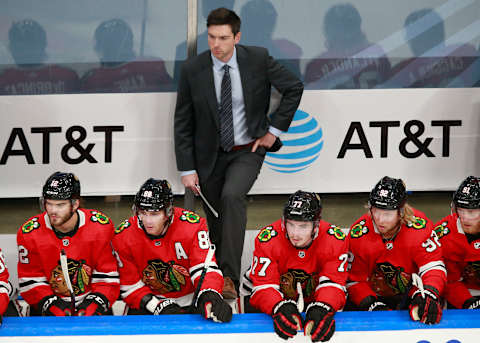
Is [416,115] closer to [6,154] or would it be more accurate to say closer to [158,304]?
[158,304]

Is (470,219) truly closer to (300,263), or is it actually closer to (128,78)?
(300,263)

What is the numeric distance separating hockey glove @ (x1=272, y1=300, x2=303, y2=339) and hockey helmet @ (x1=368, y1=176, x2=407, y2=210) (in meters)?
0.85

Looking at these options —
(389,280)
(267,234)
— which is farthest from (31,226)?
(389,280)

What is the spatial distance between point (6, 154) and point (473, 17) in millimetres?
3846

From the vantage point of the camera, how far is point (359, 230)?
A: 3434 mm

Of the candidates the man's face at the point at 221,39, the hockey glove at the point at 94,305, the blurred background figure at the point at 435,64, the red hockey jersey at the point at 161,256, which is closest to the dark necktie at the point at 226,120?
the man's face at the point at 221,39

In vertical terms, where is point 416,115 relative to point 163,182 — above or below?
above

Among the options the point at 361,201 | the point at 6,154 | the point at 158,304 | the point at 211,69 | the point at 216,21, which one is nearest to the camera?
the point at 158,304

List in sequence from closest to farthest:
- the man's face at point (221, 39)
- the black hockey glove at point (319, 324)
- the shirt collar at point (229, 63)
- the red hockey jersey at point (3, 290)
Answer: the black hockey glove at point (319, 324) → the red hockey jersey at point (3, 290) → the man's face at point (221, 39) → the shirt collar at point (229, 63)

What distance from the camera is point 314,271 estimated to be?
3307mm

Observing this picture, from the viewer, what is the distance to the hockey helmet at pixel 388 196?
3.20 metres

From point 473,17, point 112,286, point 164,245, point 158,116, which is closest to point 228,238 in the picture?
point 164,245

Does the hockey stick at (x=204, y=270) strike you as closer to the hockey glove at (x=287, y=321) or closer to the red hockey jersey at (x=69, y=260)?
the red hockey jersey at (x=69, y=260)

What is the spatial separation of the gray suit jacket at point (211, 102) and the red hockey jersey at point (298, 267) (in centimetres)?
104
